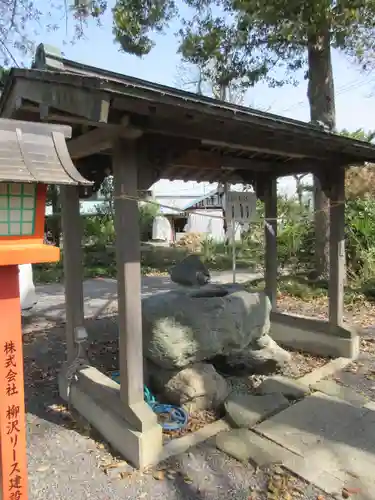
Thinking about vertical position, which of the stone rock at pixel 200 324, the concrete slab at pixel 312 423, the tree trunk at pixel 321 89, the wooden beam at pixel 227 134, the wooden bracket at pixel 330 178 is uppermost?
the tree trunk at pixel 321 89

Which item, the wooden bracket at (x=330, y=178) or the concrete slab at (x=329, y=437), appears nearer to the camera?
the concrete slab at (x=329, y=437)

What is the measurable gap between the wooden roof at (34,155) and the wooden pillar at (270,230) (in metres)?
3.85

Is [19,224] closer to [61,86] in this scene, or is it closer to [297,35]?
[61,86]

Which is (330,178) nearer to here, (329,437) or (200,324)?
(200,324)

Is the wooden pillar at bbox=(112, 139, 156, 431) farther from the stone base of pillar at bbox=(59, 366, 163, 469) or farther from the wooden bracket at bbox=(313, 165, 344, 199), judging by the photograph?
the wooden bracket at bbox=(313, 165, 344, 199)

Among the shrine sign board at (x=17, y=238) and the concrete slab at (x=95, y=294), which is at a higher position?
the shrine sign board at (x=17, y=238)

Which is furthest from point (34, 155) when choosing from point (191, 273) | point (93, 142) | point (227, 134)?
point (191, 273)

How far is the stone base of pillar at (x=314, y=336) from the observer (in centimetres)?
536

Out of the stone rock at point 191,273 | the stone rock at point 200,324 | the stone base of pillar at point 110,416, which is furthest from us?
the stone rock at point 191,273

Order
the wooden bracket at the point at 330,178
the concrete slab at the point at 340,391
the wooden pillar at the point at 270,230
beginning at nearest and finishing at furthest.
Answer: the concrete slab at the point at 340,391 → the wooden bracket at the point at 330,178 → the wooden pillar at the point at 270,230

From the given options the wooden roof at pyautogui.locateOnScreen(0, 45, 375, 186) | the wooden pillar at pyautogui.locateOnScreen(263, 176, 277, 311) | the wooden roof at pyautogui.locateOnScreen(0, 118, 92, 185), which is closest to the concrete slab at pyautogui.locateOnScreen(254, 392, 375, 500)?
the wooden pillar at pyautogui.locateOnScreen(263, 176, 277, 311)

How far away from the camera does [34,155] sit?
2.13 m

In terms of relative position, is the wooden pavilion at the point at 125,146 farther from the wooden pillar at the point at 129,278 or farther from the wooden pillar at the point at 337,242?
the wooden pillar at the point at 337,242

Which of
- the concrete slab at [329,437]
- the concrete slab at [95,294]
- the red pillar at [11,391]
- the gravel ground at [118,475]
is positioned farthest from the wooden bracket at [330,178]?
the concrete slab at [95,294]
